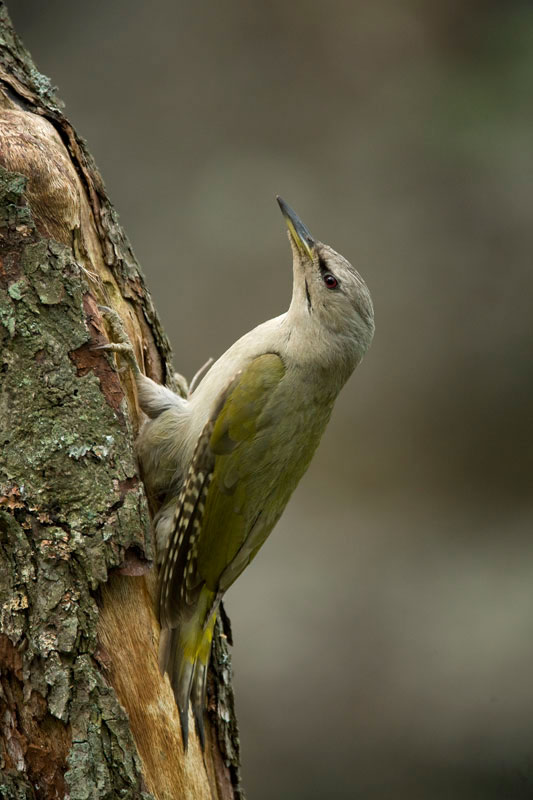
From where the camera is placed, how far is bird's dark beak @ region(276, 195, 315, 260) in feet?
9.39

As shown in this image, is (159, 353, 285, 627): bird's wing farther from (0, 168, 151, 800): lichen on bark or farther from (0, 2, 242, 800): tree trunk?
(0, 168, 151, 800): lichen on bark

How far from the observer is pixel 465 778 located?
205 inches

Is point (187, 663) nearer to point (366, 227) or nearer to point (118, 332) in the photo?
point (118, 332)

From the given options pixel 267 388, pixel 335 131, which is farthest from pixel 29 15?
pixel 267 388

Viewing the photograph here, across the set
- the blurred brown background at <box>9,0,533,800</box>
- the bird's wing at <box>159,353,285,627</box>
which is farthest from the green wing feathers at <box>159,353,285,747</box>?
the blurred brown background at <box>9,0,533,800</box>

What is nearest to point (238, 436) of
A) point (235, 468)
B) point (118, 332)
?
point (235, 468)

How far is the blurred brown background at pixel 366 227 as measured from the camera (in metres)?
5.96

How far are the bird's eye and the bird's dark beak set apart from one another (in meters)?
0.09

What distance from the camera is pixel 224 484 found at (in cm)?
260

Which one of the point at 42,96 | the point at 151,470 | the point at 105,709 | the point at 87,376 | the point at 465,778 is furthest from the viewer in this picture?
the point at 465,778

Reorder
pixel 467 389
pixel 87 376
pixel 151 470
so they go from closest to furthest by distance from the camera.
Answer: pixel 87 376
pixel 151 470
pixel 467 389

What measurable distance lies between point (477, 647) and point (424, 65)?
4.34 metres

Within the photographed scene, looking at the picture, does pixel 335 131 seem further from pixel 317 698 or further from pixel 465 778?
pixel 465 778

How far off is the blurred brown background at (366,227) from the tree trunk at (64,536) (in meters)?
3.69
